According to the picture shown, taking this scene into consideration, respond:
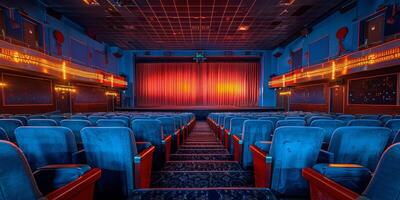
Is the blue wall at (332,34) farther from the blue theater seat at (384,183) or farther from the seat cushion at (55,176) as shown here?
the seat cushion at (55,176)

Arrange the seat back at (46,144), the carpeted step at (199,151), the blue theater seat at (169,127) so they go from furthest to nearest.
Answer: the carpeted step at (199,151) → the blue theater seat at (169,127) → the seat back at (46,144)

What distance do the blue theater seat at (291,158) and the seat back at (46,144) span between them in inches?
80.1

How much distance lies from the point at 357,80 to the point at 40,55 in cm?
1310

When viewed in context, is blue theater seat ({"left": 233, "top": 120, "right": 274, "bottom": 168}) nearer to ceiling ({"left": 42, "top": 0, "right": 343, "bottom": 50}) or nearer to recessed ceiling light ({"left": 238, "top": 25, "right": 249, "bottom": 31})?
ceiling ({"left": 42, "top": 0, "right": 343, "bottom": 50})

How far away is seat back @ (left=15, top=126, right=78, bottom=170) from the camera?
6.38ft

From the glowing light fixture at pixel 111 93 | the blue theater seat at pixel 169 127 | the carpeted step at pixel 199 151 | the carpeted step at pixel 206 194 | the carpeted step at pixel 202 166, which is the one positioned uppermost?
the glowing light fixture at pixel 111 93

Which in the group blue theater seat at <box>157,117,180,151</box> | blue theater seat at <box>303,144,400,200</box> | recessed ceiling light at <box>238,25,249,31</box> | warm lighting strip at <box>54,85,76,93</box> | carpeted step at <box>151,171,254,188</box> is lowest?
carpeted step at <box>151,171,254,188</box>

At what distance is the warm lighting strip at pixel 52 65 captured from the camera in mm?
6336

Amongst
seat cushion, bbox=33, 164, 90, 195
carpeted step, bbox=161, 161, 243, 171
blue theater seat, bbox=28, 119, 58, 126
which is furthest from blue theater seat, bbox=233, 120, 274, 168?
blue theater seat, bbox=28, 119, 58, 126

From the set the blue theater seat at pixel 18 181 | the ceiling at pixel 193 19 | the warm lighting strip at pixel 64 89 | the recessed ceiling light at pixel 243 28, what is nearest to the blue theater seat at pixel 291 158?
the blue theater seat at pixel 18 181

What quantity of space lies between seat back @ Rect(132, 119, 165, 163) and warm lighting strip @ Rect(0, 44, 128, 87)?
18.9 feet

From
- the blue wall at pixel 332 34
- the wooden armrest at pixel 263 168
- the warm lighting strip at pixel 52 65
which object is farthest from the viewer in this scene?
the blue wall at pixel 332 34

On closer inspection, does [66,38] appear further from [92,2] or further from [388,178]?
[388,178]

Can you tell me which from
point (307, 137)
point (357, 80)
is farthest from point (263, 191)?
point (357, 80)
